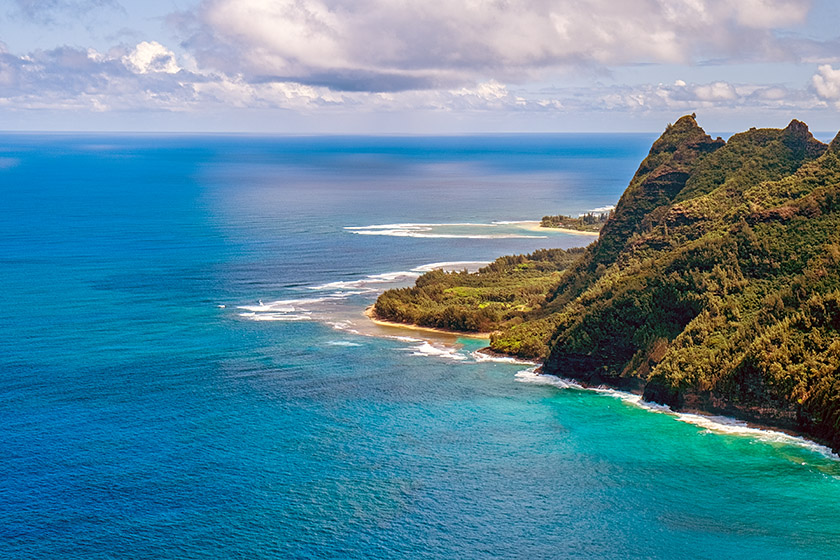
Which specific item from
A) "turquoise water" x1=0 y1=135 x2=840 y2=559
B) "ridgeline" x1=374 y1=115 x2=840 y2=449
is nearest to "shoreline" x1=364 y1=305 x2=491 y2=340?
"ridgeline" x1=374 y1=115 x2=840 y2=449

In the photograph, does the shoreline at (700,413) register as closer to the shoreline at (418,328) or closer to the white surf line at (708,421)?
the white surf line at (708,421)

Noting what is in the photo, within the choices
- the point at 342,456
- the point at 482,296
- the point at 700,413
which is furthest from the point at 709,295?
the point at 482,296

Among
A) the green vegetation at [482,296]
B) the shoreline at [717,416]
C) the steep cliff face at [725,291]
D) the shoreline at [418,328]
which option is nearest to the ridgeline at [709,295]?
the steep cliff face at [725,291]

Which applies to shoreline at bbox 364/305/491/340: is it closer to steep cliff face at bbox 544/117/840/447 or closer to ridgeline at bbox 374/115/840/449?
ridgeline at bbox 374/115/840/449

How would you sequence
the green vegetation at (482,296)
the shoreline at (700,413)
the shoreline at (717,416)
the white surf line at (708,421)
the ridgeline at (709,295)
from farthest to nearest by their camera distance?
1. the green vegetation at (482,296)
2. the ridgeline at (709,295)
3. the shoreline at (700,413)
4. the shoreline at (717,416)
5. the white surf line at (708,421)

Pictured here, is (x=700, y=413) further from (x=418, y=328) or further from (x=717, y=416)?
(x=418, y=328)
